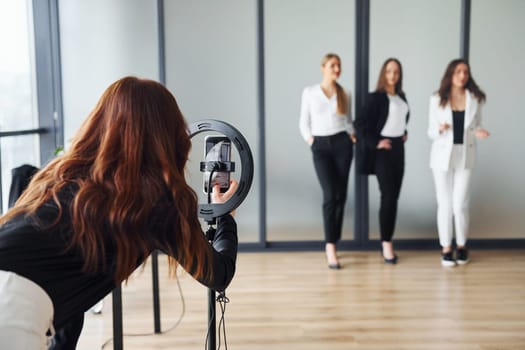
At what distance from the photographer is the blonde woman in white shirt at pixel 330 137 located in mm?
4910

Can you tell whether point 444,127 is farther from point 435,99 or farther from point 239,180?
point 239,180

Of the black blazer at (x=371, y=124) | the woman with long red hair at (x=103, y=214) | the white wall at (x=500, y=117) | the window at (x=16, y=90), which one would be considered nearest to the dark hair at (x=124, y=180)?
the woman with long red hair at (x=103, y=214)

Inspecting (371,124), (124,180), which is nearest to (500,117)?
(371,124)

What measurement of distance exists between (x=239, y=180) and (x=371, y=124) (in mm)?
3028

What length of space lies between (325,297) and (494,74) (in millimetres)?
2573

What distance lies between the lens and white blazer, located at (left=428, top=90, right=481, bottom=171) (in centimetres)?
484

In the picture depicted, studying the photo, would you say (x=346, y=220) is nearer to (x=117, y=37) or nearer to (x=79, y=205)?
(x=117, y=37)

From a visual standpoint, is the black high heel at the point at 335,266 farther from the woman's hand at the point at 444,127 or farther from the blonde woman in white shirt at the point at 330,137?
the woman's hand at the point at 444,127

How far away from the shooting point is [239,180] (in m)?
2.12

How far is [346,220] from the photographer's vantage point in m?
5.48

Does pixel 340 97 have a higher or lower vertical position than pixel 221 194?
higher

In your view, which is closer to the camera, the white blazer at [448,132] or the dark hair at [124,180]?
the dark hair at [124,180]

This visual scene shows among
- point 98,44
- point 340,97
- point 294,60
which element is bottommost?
point 340,97

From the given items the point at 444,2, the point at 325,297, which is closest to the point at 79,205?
the point at 325,297
